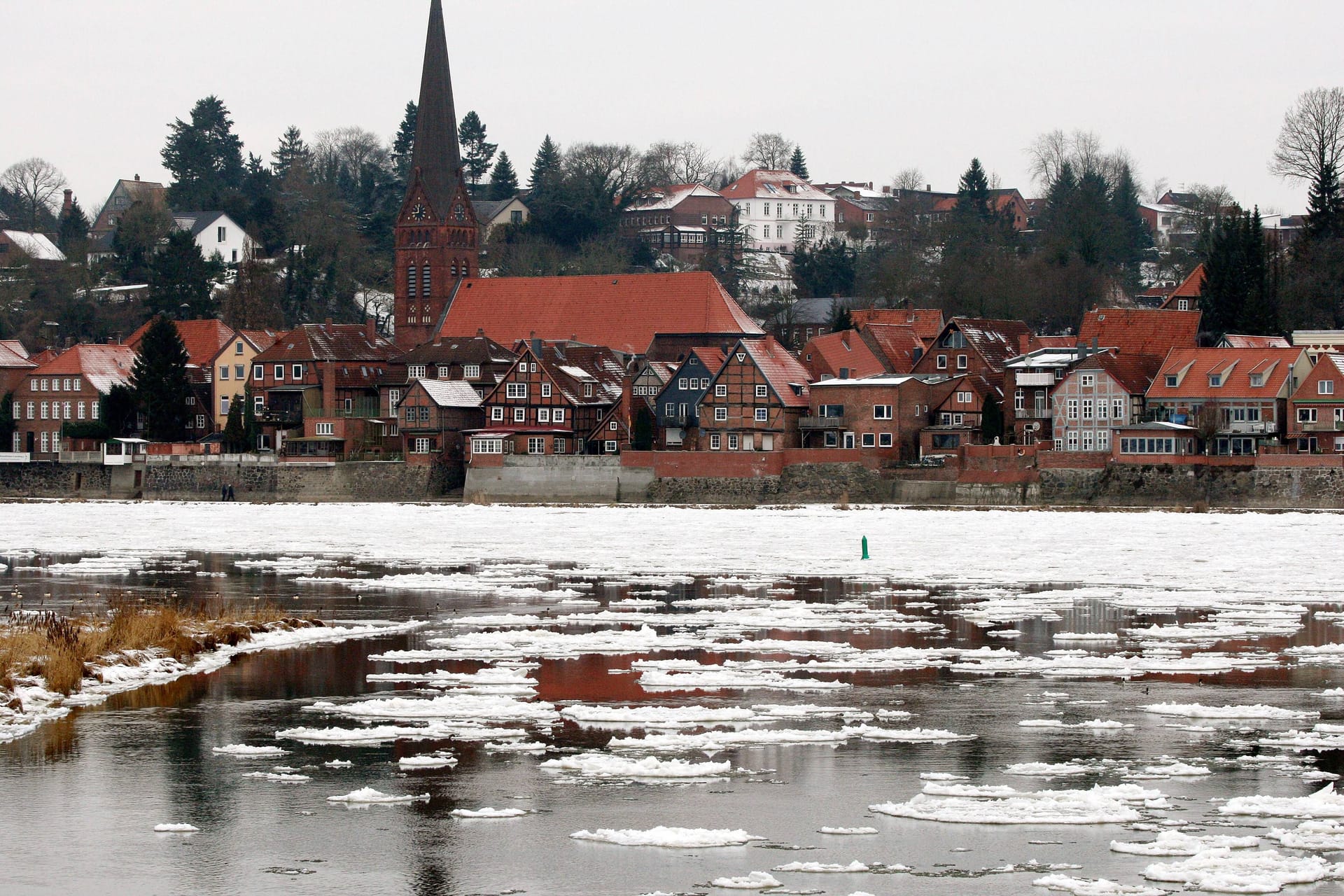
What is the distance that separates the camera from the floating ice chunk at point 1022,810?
46.1 feet

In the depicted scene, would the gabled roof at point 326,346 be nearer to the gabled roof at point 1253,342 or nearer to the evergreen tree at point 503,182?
the gabled roof at point 1253,342

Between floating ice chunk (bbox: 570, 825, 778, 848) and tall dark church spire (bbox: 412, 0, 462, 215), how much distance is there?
7274 centimetres

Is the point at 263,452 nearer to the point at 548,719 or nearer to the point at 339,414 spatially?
the point at 339,414

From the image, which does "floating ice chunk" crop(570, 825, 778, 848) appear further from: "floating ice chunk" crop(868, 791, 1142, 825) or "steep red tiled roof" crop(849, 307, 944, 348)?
"steep red tiled roof" crop(849, 307, 944, 348)

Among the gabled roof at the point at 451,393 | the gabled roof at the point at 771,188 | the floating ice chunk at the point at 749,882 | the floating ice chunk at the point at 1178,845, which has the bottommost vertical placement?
the floating ice chunk at the point at 749,882

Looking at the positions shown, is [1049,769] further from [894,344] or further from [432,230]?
[432,230]

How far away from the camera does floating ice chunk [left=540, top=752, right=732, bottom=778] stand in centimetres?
1570

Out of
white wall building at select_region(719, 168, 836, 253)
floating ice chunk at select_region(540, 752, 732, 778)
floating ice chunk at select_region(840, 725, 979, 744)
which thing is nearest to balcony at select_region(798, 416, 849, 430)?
floating ice chunk at select_region(840, 725, 979, 744)

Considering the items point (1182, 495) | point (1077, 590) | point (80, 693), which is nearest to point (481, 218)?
point (1182, 495)

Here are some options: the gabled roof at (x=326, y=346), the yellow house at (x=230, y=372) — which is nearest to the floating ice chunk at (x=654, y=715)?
the gabled roof at (x=326, y=346)

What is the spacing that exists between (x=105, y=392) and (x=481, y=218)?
39943 millimetres

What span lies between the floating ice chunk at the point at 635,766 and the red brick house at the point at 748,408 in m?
53.8


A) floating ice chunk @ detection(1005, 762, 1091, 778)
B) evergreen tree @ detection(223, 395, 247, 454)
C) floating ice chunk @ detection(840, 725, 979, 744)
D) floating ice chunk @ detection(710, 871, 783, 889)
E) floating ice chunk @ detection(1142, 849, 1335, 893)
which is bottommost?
floating ice chunk @ detection(710, 871, 783, 889)

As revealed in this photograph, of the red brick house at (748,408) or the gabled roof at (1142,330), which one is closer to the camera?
the red brick house at (748,408)
